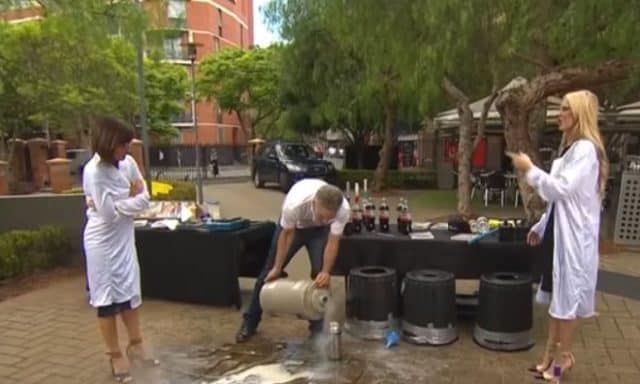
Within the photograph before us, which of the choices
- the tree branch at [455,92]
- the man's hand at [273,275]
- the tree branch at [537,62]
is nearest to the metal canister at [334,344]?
the man's hand at [273,275]

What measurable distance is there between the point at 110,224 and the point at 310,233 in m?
1.58

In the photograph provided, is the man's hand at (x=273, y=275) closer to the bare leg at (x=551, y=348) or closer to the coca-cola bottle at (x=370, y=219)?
the coca-cola bottle at (x=370, y=219)

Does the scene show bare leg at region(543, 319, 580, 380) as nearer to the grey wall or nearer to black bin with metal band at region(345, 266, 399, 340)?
black bin with metal band at region(345, 266, 399, 340)

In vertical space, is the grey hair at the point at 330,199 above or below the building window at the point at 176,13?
below

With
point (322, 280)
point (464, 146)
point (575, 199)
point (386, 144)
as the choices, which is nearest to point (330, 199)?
point (322, 280)

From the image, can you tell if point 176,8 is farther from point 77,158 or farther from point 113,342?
point 77,158

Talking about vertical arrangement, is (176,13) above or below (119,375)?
above

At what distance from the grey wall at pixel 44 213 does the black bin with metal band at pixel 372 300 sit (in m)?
4.51

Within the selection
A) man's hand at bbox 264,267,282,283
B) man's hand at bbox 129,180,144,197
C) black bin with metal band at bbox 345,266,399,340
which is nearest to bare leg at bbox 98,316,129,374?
man's hand at bbox 129,180,144,197

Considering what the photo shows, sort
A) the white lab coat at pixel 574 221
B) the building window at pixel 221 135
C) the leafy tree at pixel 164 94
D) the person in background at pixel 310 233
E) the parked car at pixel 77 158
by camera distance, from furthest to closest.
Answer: the building window at pixel 221 135
the leafy tree at pixel 164 94
the parked car at pixel 77 158
the person in background at pixel 310 233
the white lab coat at pixel 574 221

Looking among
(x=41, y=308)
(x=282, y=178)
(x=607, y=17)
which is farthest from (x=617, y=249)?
(x=282, y=178)

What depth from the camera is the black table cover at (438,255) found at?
4.62m

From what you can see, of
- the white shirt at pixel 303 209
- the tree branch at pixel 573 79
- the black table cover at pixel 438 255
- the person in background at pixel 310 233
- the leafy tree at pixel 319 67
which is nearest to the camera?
the person in background at pixel 310 233

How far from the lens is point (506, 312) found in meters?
4.30
